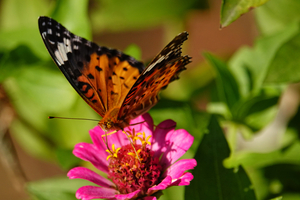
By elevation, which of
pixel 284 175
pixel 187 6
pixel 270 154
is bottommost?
pixel 284 175

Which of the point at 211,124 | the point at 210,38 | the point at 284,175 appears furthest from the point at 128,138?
the point at 210,38

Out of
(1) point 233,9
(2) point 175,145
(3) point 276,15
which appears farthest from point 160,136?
(3) point 276,15

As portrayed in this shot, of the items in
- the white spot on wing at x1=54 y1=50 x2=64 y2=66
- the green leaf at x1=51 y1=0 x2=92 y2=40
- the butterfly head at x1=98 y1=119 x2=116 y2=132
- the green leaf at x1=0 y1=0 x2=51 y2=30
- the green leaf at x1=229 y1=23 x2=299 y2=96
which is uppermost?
the green leaf at x1=0 y1=0 x2=51 y2=30

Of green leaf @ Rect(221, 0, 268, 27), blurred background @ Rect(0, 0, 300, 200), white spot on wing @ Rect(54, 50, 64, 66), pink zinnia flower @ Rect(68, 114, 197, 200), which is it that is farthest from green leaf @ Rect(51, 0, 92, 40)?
green leaf @ Rect(221, 0, 268, 27)

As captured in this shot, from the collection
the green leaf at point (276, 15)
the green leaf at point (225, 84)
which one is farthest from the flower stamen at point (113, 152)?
the green leaf at point (276, 15)

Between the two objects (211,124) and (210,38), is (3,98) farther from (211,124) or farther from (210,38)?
(210,38)

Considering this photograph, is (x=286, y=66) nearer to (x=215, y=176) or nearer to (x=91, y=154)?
(x=215, y=176)

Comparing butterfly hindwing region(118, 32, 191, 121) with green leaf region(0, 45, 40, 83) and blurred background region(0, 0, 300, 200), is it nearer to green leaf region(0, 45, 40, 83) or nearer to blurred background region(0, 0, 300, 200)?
blurred background region(0, 0, 300, 200)
